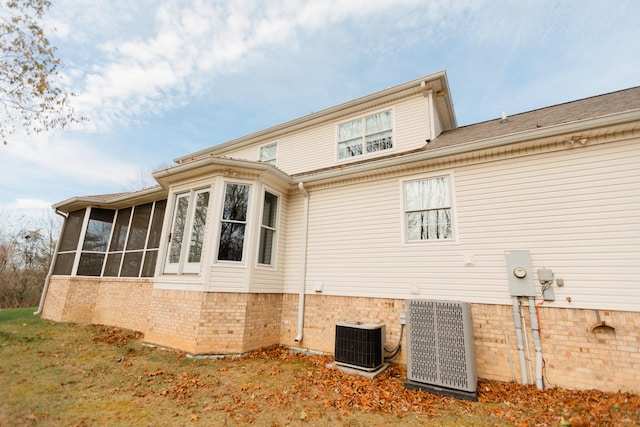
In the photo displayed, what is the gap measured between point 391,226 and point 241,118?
20440 mm

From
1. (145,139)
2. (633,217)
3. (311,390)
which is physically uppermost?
(145,139)

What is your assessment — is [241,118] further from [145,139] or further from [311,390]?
[311,390]

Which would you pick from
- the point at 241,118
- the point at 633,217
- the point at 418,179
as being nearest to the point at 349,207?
the point at 418,179

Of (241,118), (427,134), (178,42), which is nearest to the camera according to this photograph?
(427,134)

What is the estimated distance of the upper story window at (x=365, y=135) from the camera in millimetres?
7238

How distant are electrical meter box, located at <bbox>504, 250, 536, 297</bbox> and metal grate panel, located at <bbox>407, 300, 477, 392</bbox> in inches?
37.4

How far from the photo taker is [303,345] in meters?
6.02

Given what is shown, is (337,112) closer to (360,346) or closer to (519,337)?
(360,346)

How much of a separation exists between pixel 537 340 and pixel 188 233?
6953mm

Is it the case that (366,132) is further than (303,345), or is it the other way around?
(366,132)

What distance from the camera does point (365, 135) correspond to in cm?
752

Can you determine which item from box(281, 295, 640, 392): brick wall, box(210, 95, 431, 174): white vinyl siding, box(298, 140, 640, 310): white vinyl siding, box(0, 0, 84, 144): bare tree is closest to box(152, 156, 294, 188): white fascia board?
Result: box(210, 95, 431, 174): white vinyl siding

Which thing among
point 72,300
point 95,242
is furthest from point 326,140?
point 72,300

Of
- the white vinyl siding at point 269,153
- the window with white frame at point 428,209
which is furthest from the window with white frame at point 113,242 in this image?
the window with white frame at point 428,209
